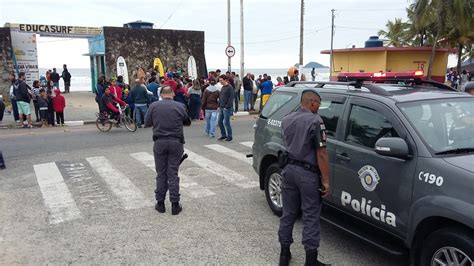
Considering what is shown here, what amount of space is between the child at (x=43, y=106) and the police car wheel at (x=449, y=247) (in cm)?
1360

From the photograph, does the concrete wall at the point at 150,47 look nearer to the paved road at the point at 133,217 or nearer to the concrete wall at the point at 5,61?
the concrete wall at the point at 5,61

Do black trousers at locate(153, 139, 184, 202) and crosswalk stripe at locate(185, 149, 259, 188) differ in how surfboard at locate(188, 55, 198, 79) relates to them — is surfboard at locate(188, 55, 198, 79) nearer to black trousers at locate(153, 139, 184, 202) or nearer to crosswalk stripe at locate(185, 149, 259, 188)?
crosswalk stripe at locate(185, 149, 259, 188)

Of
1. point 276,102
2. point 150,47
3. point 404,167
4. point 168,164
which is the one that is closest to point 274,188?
point 276,102

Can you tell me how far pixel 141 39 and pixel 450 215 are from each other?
2381 centimetres

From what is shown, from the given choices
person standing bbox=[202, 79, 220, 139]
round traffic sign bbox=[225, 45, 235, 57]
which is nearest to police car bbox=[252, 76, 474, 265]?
person standing bbox=[202, 79, 220, 139]

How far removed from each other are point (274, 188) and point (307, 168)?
182cm

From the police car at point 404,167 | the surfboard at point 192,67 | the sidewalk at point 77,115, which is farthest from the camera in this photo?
the surfboard at point 192,67

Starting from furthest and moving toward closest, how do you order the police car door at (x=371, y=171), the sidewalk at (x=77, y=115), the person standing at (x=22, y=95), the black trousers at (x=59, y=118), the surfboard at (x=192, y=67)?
the surfboard at (x=192, y=67), the sidewalk at (x=77, y=115), the black trousers at (x=59, y=118), the person standing at (x=22, y=95), the police car door at (x=371, y=171)

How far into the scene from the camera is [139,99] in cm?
1384

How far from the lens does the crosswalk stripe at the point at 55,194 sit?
18.9ft

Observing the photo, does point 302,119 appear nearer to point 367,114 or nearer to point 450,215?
point 367,114

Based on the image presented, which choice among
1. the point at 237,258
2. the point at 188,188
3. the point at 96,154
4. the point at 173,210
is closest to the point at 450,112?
the point at 237,258

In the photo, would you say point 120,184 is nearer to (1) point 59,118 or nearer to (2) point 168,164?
(2) point 168,164

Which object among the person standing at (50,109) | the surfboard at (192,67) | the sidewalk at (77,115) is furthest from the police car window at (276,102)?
the surfboard at (192,67)
